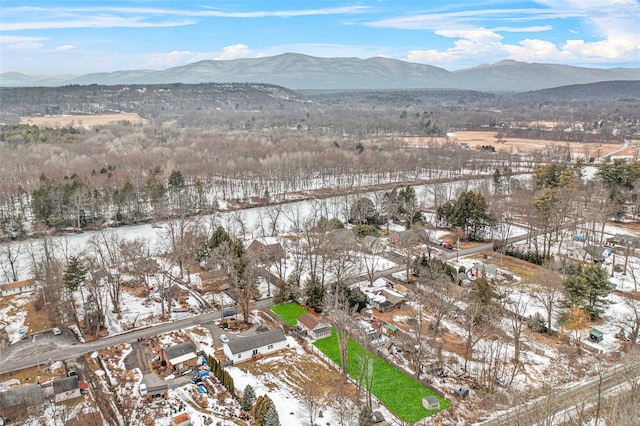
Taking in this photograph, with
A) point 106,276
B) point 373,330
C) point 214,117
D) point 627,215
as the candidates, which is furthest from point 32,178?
point 214,117

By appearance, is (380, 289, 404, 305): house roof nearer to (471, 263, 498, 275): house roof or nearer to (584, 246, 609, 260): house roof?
(471, 263, 498, 275): house roof

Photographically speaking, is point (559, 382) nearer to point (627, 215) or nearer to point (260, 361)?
point (260, 361)

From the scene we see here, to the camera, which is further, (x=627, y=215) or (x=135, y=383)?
(x=627, y=215)

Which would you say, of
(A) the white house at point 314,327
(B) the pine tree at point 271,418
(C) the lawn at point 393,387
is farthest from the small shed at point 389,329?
(B) the pine tree at point 271,418

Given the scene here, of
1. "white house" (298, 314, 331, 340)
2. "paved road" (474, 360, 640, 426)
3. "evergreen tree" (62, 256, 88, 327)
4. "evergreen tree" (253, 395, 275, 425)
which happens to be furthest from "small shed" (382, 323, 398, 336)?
"evergreen tree" (62, 256, 88, 327)

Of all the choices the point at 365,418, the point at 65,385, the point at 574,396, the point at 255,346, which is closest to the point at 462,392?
the point at 574,396

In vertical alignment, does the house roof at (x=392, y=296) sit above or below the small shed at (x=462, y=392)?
above

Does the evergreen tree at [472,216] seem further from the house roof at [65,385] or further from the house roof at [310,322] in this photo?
the house roof at [65,385]
